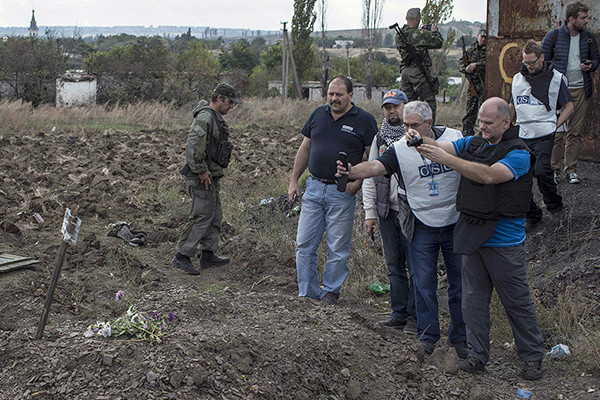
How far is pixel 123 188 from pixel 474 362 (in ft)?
26.5

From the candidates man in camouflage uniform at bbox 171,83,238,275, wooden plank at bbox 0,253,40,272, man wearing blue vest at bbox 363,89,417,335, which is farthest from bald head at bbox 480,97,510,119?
wooden plank at bbox 0,253,40,272

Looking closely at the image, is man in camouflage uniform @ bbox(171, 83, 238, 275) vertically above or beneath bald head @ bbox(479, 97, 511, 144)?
beneath

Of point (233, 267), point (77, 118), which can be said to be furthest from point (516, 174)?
point (77, 118)

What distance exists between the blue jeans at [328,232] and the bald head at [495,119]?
1714mm

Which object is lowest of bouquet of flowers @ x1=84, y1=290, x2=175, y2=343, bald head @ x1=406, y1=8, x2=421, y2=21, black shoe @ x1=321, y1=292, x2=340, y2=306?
black shoe @ x1=321, y1=292, x2=340, y2=306

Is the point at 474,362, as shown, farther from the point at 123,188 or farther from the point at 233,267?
the point at 123,188

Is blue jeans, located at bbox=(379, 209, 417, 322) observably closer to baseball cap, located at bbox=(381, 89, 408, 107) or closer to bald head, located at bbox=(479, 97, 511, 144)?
baseball cap, located at bbox=(381, 89, 408, 107)

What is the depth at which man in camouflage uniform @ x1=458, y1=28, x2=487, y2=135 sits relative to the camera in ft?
36.7

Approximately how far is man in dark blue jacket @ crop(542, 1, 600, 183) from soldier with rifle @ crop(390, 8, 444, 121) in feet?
6.17

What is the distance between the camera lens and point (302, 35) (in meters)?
41.6

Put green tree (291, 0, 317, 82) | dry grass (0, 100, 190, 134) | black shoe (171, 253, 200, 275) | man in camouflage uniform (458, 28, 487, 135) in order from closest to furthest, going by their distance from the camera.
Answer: black shoe (171, 253, 200, 275), man in camouflage uniform (458, 28, 487, 135), dry grass (0, 100, 190, 134), green tree (291, 0, 317, 82)

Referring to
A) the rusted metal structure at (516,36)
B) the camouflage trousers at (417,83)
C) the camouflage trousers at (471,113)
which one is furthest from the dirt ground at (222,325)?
the camouflage trousers at (471,113)

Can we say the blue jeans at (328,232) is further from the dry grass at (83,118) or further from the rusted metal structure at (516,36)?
the dry grass at (83,118)

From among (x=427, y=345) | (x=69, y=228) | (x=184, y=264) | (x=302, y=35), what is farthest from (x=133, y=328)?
(x=302, y=35)
